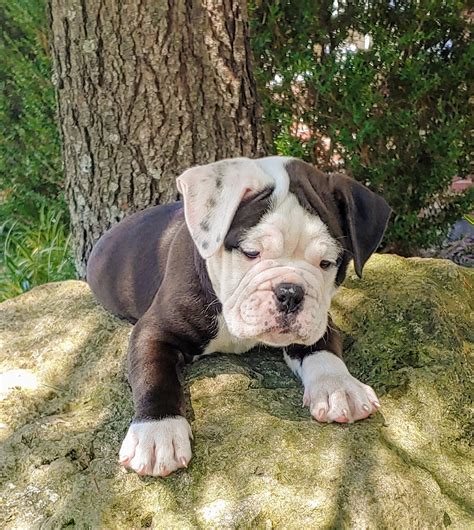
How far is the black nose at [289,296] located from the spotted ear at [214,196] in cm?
32

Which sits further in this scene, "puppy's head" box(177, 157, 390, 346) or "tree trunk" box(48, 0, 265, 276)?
"tree trunk" box(48, 0, 265, 276)

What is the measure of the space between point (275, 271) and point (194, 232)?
14.9 inches

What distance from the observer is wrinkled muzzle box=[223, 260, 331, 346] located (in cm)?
263

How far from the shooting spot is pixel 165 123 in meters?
4.42

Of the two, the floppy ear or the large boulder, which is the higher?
the floppy ear

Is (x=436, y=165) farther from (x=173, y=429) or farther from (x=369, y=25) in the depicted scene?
(x=173, y=429)

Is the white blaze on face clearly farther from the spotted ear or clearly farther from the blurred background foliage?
the blurred background foliage

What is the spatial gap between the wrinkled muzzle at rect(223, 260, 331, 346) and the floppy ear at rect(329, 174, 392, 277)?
0.28 metres

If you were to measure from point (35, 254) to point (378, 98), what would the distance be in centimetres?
334

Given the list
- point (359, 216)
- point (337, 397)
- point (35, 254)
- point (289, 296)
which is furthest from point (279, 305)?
point (35, 254)

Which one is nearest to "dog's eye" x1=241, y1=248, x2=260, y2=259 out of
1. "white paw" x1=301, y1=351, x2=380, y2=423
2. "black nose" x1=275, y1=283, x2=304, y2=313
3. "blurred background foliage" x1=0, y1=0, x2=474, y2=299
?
"black nose" x1=275, y1=283, x2=304, y2=313

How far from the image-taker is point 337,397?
268 cm

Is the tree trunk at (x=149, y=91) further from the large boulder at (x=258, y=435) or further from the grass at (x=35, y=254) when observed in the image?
the grass at (x=35, y=254)

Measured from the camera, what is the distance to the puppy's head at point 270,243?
8.73 feet
